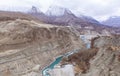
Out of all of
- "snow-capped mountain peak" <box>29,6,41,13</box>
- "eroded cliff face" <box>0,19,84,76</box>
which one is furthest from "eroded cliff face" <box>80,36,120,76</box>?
"snow-capped mountain peak" <box>29,6,41,13</box>

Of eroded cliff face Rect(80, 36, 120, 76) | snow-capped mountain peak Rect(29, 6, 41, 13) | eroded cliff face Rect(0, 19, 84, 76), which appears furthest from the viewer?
snow-capped mountain peak Rect(29, 6, 41, 13)

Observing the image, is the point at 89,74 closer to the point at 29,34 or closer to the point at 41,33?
the point at 29,34

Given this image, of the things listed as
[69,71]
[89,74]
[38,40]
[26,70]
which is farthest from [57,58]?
[89,74]

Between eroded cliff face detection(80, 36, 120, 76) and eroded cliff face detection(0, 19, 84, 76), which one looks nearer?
eroded cliff face detection(80, 36, 120, 76)

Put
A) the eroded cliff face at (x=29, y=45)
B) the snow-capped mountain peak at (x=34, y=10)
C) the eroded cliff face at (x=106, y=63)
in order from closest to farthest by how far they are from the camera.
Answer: the eroded cliff face at (x=106, y=63)
the eroded cliff face at (x=29, y=45)
the snow-capped mountain peak at (x=34, y=10)

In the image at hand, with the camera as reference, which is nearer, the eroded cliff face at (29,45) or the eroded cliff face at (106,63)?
the eroded cliff face at (106,63)

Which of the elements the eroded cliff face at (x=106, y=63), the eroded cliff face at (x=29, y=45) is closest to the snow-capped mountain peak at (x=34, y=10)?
the eroded cliff face at (x=29, y=45)

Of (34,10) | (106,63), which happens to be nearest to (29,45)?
(106,63)

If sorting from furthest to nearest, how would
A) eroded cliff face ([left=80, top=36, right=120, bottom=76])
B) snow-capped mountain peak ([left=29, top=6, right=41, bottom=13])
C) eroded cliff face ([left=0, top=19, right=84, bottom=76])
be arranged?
snow-capped mountain peak ([left=29, top=6, right=41, bottom=13]) < eroded cliff face ([left=0, top=19, right=84, bottom=76]) < eroded cliff face ([left=80, top=36, right=120, bottom=76])

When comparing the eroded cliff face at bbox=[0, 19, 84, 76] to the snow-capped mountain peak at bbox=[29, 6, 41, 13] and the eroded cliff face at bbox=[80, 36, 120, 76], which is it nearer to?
the eroded cliff face at bbox=[80, 36, 120, 76]

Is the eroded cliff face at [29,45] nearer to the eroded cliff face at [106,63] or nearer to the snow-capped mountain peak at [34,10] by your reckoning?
the eroded cliff face at [106,63]
